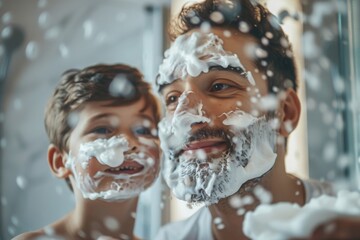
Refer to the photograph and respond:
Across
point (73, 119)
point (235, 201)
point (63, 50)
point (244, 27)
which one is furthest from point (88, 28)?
point (235, 201)

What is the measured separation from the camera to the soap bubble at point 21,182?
0.82m

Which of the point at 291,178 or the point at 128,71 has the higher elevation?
the point at 128,71

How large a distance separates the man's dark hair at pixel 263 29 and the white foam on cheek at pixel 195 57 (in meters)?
0.02

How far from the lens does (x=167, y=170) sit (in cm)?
75

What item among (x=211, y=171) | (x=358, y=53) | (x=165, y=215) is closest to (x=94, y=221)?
(x=165, y=215)

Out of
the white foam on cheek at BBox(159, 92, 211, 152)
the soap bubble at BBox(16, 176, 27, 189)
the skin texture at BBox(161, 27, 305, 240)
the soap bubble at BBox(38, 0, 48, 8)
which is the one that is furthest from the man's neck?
the soap bubble at BBox(38, 0, 48, 8)

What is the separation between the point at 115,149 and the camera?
29.9 inches

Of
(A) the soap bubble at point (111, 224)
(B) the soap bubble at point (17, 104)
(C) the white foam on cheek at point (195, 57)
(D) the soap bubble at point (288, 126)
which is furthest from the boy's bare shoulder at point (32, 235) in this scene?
(D) the soap bubble at point (288, 126)

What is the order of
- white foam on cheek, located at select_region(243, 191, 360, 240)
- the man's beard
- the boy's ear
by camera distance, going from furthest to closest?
the boy's ear < the man's beard < white foam on cheek, located at select_region(243, 191, 360, 240)

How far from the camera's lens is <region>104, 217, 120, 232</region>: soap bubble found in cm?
77

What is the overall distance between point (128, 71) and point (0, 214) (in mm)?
317

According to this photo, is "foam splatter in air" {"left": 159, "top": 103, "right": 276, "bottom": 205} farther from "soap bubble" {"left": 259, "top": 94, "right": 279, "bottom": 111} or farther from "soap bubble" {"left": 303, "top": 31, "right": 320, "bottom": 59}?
"soap bubble" {"left": 303, "top": 31, "right": 320, "bottom": 59}

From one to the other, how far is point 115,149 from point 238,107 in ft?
0.65

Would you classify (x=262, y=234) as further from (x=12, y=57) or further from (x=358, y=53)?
(x=12, y=57)
